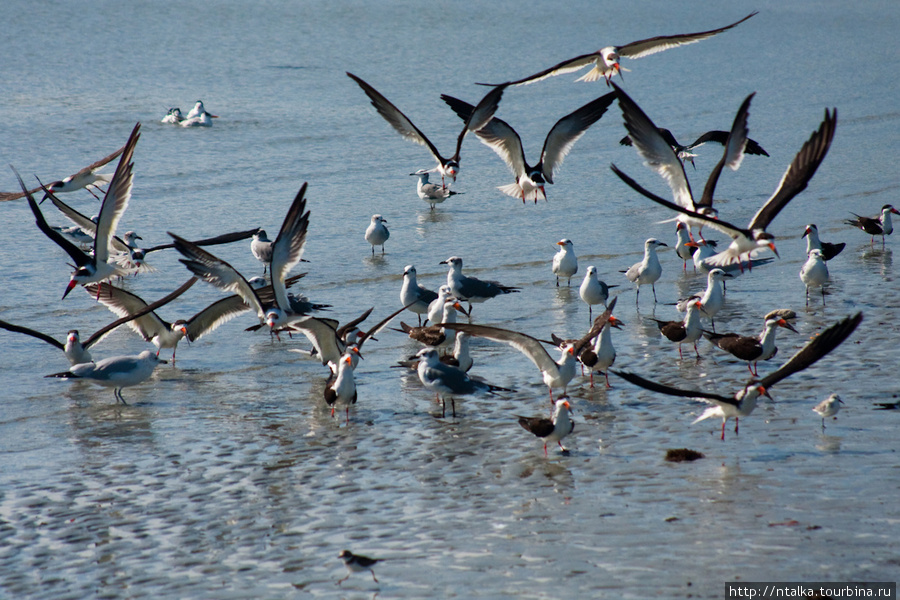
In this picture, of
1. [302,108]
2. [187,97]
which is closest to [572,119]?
[302,108]

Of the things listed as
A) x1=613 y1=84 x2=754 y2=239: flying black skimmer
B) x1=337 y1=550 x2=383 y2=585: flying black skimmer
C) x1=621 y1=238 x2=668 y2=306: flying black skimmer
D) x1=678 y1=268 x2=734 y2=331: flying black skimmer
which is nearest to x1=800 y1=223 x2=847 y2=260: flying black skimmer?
x1=613 y1=84 x2=754 y2=239: flying black skimmer

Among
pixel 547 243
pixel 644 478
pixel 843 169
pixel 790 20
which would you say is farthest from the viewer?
pixel 790 20

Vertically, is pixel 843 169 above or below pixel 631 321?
above

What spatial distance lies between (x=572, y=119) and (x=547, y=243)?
2222 millimetres

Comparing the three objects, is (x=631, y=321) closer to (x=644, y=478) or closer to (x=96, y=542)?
(x=644, y=478)

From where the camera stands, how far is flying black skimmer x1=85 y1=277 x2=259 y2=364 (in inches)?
398

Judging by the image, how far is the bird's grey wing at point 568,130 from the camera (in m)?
13.2

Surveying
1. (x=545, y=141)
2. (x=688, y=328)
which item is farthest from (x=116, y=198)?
(x=688, y=328)

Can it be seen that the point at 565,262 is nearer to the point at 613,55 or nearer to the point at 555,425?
the point at 613,55

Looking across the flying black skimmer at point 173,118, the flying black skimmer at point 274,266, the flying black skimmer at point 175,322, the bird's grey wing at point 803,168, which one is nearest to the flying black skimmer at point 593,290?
the bird's grey wing at point 803,168

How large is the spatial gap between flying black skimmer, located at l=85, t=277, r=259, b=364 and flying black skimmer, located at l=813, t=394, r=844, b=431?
5796 millimetres

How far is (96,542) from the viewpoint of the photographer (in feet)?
19.7

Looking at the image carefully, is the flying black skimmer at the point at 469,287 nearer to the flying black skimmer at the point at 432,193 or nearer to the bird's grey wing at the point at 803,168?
the bird's grey wing at the point at 803,168

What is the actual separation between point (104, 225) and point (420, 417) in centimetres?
490
